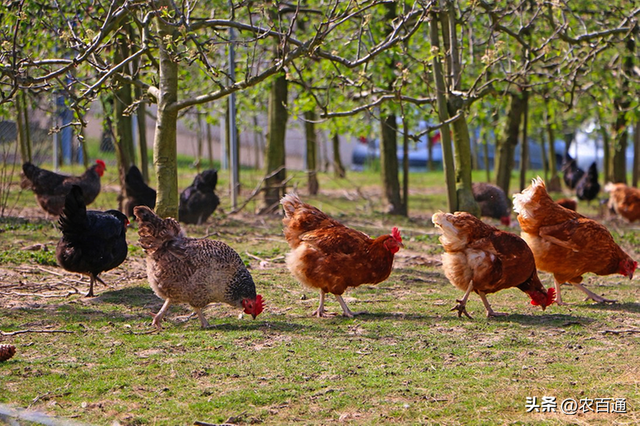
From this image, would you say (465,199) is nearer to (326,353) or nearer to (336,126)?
(336,126)

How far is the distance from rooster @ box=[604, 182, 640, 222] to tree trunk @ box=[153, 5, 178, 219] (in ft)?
32.0

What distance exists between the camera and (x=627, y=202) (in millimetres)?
14258

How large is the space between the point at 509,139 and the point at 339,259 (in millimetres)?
9159

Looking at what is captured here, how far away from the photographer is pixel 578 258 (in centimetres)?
715

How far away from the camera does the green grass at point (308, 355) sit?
14.3 ft

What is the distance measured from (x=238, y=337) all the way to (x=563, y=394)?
100 inches

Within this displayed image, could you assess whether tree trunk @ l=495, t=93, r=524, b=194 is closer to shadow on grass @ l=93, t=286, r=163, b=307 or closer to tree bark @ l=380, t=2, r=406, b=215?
tree bark @ l=380, t=2, r=406, b=215

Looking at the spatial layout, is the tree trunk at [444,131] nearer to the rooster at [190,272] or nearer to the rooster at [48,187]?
the rooster at [190,272]

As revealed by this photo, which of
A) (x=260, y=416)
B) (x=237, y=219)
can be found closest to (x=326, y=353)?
(x=260, y=416)

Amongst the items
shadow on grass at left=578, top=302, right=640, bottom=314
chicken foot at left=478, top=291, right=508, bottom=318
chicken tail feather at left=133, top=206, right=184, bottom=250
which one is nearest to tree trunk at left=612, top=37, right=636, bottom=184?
shadow on grass at left=578, top=302, right=640, bottom=314

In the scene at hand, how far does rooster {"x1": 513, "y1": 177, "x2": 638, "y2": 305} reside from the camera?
23.5 ft

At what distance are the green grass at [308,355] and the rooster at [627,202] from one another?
6.30 m

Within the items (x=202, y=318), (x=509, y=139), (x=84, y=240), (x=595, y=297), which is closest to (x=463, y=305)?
(x=595, y=297)

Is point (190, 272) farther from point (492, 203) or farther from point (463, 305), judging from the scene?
point (492, 203)
